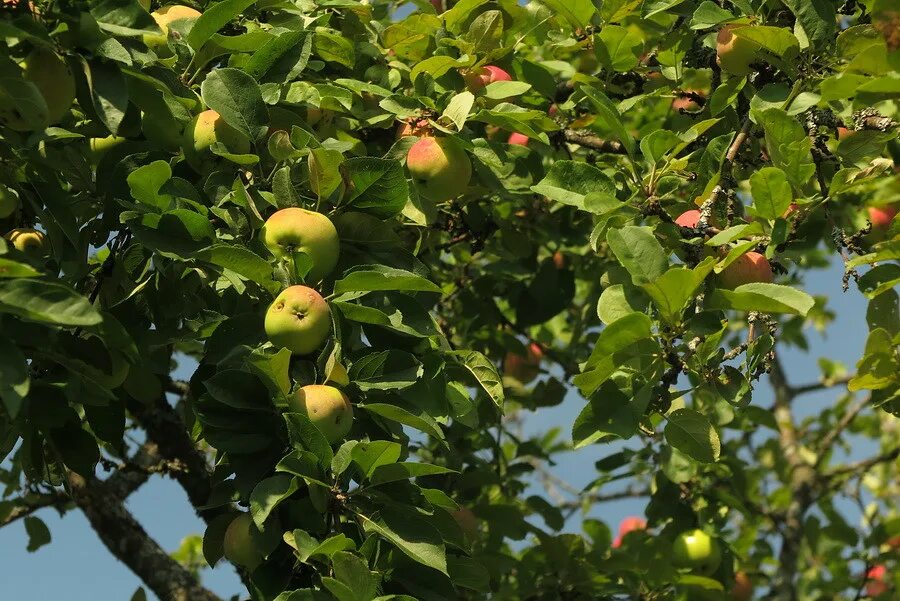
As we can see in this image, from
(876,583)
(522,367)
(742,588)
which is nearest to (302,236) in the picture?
(522,367)

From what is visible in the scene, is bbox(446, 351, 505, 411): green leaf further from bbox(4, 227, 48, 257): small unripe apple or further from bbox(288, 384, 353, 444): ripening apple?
bbox(4, 227, 48, 257): small unripe apple

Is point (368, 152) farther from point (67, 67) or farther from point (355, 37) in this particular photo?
point (67, 67)

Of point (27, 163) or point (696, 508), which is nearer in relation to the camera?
point (27, 163)

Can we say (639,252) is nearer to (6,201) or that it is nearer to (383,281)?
(383,281)

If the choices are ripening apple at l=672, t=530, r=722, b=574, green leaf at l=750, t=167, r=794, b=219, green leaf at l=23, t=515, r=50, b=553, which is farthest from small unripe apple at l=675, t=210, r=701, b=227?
green leaf at l=23, t=515, r=50, b=553

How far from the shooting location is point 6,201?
5.64 ft

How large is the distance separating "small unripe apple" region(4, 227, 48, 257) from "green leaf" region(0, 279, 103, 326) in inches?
19.4

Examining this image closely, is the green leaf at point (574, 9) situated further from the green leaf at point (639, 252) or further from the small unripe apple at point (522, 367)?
the small unripe apple at point (522, 367)

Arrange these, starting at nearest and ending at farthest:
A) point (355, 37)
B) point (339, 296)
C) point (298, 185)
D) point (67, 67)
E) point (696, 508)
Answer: point (67, 67) → point (339, 296) → point (298, 185) → point (355, 37) → point (696, 508)

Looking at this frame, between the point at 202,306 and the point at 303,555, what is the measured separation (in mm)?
580

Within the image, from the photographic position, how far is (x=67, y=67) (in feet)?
5.22

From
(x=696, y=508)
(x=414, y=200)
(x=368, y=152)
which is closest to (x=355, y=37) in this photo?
(x=368, y=152)

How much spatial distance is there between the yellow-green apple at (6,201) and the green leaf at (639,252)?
89 cm

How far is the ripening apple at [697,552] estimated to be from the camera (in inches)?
111
